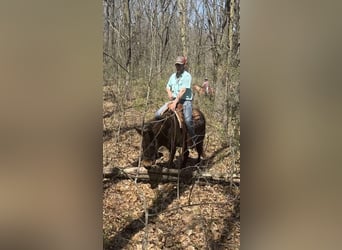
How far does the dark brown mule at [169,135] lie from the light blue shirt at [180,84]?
14 cm

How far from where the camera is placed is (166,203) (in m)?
3.75

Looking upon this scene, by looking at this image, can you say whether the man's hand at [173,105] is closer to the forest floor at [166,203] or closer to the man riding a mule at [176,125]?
the man riding a mule at [176,125]

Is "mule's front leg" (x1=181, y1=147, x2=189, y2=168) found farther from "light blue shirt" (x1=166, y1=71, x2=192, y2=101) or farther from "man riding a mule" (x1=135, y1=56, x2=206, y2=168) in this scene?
"light blue shirt" (x1=166, y1=71, x2=192, y2=101)

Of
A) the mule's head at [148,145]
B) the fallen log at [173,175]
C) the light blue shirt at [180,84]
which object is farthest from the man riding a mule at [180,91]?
the fallen log at [173,175]

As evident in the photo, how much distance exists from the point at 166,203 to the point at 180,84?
0.94m

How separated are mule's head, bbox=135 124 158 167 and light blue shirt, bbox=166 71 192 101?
341mm

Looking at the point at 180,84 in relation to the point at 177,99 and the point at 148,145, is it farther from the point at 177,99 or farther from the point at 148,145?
the point at 148,145

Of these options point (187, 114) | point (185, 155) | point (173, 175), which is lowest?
point (173, 175)

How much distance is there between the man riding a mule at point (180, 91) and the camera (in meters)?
3.67

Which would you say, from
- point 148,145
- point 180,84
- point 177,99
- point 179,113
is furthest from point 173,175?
point 180,84

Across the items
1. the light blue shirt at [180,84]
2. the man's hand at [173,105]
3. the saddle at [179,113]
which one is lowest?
the saddle at [179,113]
